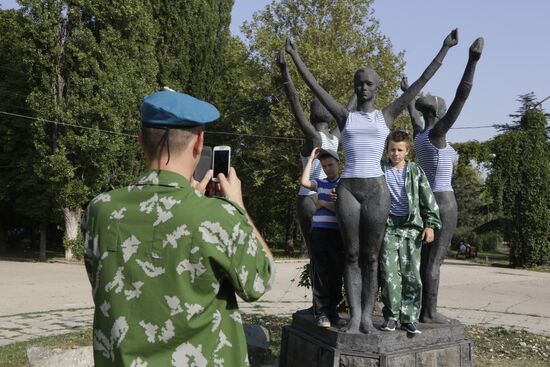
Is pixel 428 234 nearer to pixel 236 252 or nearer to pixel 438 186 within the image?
pixel 438 186

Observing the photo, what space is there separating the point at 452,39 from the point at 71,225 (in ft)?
61.7

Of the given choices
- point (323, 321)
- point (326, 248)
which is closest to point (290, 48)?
point (326, 248)

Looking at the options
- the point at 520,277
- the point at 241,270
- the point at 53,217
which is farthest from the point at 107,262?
the point at 53,217

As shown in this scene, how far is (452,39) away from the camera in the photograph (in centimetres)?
461

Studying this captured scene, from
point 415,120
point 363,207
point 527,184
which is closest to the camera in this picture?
point 363,207

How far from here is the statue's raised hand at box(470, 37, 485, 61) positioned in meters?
4.47

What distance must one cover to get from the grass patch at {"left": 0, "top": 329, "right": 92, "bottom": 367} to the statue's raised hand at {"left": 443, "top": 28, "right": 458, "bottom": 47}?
16.6ft

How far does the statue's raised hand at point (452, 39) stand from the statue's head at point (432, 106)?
2.60 ft

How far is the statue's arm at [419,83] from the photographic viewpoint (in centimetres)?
450

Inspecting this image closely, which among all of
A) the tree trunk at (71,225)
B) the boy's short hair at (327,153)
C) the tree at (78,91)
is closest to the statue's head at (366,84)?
the boy's short hair at (327,153)

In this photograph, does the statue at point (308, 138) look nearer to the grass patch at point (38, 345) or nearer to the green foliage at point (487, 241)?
the grass patch at point (38, 345)

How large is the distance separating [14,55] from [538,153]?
65.3 ft

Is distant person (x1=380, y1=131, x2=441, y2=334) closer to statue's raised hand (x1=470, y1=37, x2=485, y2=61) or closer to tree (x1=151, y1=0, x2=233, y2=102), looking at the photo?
statue's raised hand (x1=470, y1=37, x2=485, y2=61)

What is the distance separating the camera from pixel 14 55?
72.1 feet
